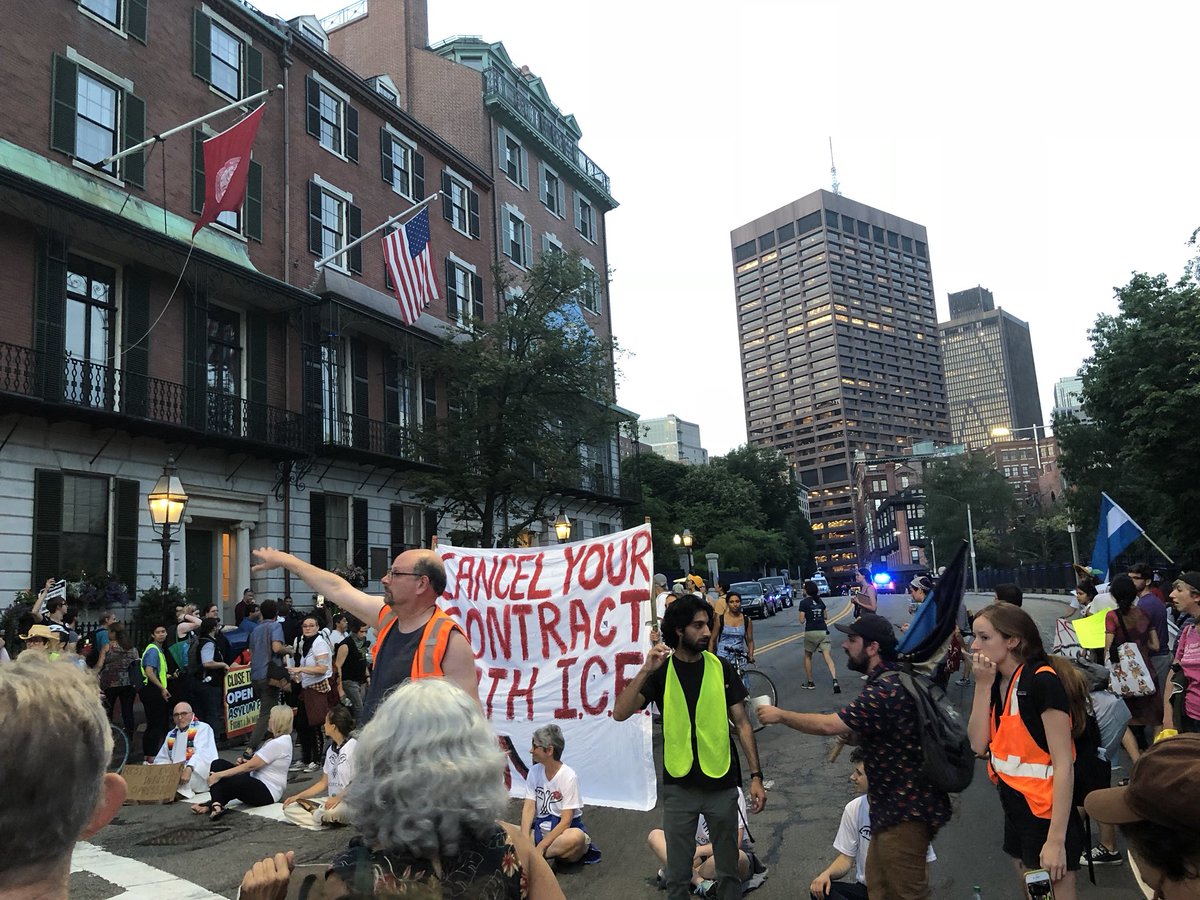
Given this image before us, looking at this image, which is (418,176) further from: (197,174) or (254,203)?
(197,174)

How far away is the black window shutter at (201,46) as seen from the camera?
69.5ft

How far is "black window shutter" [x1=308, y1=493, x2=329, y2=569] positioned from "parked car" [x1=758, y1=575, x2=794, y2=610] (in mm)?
23846

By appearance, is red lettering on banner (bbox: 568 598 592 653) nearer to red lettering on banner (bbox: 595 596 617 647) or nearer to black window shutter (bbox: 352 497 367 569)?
red lettering on banner (bbox: 595 596 617 647)

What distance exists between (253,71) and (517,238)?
13614mm

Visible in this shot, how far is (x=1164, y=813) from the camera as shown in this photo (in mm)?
1882

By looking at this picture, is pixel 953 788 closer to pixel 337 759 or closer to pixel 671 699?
pixel 671 699

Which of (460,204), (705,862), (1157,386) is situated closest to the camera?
(705,862)

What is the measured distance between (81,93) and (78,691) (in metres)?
20.9

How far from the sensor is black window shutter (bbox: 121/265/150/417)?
1811 cm

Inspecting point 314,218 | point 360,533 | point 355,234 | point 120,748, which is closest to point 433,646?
point 120,748

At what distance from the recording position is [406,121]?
1136 inches

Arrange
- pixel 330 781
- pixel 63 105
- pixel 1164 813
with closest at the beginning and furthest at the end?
pixel 1164 813 → pixel 330 781 → pixel 63 105

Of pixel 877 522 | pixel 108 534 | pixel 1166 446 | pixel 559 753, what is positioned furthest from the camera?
pixel 877 522

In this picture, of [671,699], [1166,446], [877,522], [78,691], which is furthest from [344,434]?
[877,522]
